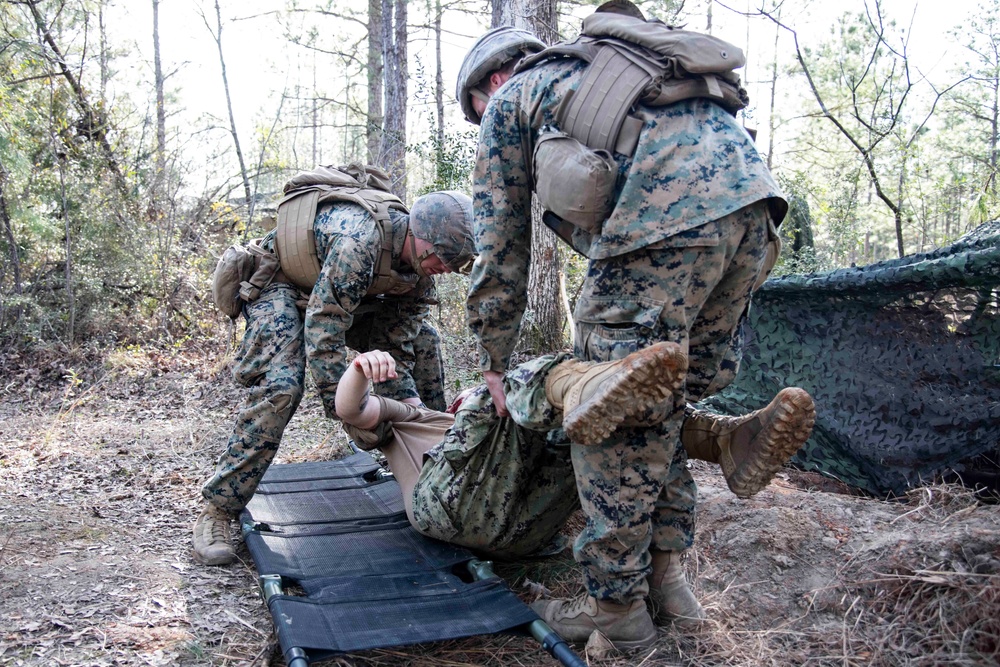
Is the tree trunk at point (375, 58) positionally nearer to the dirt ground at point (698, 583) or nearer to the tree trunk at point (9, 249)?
the tree trunk at point (9, 249)

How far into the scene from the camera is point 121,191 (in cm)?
834

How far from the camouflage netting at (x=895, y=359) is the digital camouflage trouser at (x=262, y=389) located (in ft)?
8.12

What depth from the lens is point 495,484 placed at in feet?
9.33

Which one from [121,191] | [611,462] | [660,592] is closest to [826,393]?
[660,592]

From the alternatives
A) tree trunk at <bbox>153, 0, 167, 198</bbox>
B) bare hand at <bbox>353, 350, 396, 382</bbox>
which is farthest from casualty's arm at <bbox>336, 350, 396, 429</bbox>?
tree trunk at <bbox>153, 0, 167, 198</bbox>

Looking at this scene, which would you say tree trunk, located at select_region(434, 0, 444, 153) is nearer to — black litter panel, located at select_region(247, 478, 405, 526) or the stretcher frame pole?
black litter panel, located at select_region(247, 478, 405, 526)

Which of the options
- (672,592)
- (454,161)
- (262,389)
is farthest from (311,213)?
(454,161)

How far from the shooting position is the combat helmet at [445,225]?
3.45 m

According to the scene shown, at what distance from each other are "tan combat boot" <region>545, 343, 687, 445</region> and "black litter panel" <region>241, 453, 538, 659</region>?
79cm

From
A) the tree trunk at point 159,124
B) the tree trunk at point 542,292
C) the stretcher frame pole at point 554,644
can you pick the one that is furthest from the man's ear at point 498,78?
the tree trunk at point 159,124

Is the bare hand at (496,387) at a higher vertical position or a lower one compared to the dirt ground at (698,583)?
higher

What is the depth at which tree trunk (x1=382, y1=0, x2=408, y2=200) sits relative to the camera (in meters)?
8.15

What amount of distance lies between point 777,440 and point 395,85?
7.69 m

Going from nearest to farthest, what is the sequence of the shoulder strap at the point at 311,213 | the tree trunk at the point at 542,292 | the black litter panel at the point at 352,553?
the black litter panel at the point at 352,553 < the shoulder strap at the point at 311,213 < the tree trunk at the point at 542,292
